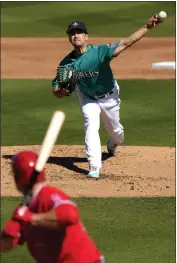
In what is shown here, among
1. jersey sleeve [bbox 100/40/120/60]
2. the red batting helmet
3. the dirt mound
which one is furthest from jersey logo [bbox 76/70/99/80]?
the red batting helmet

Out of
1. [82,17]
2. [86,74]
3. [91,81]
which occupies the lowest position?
[91,81]

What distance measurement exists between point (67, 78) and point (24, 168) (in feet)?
22.3

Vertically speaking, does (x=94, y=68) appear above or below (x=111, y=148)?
above

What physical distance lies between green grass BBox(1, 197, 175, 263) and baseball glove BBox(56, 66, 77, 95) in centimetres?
175

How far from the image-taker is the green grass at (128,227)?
32.4 feet

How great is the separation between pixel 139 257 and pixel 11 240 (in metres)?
3.60

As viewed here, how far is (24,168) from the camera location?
6305 millimetres

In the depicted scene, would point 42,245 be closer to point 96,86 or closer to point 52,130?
point 52,130

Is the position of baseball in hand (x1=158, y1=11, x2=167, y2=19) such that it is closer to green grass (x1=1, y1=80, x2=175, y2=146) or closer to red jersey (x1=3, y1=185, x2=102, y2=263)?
green grass (x1=1, y1=80, x2=175, y2=146)

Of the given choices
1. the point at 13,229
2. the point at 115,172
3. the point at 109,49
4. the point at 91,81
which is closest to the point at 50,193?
the point at 13,229

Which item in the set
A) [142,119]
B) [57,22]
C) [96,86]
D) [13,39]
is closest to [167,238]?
[96,86]

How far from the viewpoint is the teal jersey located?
1296 cm

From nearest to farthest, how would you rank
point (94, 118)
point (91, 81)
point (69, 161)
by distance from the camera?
point (91, 81) < point (94, 118) < point (69, 161)

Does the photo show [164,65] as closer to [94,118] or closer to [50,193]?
[94,118]
